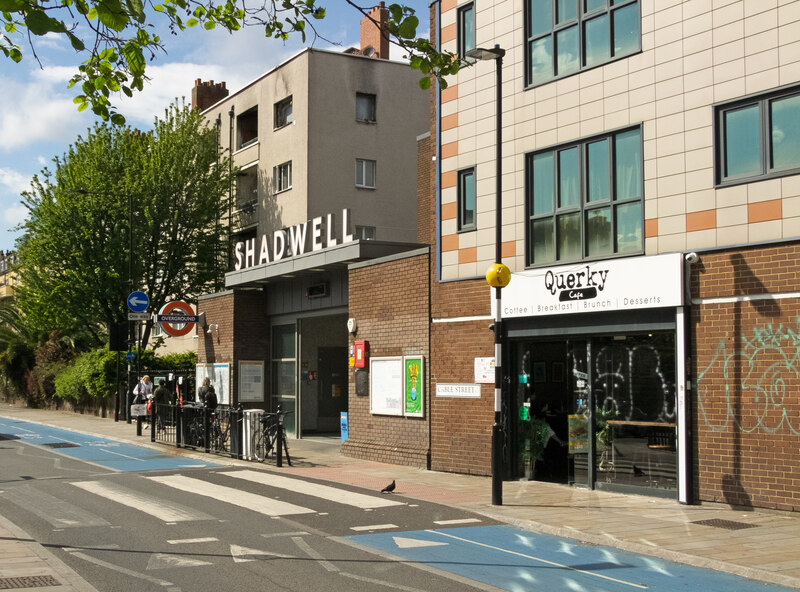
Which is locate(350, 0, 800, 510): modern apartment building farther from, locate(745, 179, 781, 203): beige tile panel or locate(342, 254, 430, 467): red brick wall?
locate(342, 254, 430, 467): red brick wall

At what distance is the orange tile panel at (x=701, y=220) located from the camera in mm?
13383

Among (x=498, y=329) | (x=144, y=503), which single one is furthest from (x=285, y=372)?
(x=498, y=329)

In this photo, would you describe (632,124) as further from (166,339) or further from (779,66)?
(166,339)

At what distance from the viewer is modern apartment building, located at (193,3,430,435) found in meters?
24.5

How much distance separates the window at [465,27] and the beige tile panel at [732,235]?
690 centimetres

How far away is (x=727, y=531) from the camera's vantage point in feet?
36.5

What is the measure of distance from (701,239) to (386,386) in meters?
8.31

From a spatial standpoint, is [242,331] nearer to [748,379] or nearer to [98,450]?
[98,450]

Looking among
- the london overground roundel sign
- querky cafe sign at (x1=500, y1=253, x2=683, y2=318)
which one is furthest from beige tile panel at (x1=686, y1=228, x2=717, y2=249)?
the london overground roundel sign

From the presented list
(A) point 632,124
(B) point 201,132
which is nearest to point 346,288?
(A) point 632,124

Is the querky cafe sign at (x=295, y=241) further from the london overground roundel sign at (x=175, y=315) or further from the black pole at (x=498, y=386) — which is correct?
the black pole at (x=498, y=386)

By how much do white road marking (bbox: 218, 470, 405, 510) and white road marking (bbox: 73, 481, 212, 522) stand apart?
224cm

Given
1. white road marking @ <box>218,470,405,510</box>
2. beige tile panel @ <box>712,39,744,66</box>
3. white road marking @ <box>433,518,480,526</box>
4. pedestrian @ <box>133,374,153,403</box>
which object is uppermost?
beige tile panel @ <box>712,39,744,66</box>

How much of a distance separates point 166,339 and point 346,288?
2554 centimetres
